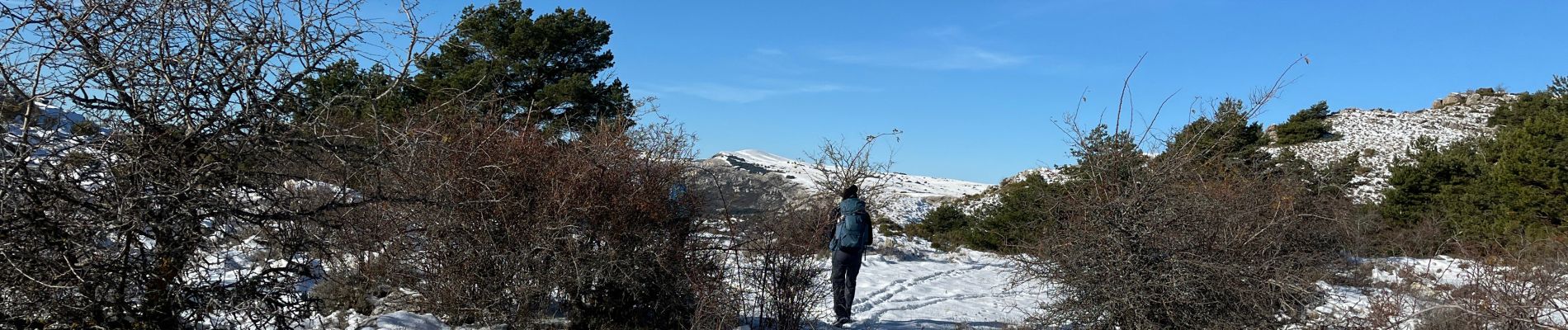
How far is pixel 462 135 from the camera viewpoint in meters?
5.61

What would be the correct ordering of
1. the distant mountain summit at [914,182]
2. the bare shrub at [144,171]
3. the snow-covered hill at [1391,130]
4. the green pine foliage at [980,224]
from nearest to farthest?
the bare shrub at [144,171] < the green pine foliage at [980,224] < the snow-covered hill at [1391,130] < the distant mountain summit at [914,182]

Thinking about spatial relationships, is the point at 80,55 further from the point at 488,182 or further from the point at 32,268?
the point at 488,182

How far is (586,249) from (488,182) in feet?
2.37

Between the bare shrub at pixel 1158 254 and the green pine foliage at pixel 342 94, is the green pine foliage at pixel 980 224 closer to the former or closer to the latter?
the bare shrub at pixel 1158 254

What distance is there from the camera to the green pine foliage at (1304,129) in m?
38.2

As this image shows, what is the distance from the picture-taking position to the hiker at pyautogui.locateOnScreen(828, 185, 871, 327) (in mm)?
7035

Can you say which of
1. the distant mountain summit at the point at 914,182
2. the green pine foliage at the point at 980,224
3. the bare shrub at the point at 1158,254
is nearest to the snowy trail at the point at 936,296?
the bare shrub at the point at 1158,254

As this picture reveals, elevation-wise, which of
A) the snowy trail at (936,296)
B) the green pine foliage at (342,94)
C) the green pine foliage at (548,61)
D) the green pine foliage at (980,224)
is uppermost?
the green pine foliage at (548,61)

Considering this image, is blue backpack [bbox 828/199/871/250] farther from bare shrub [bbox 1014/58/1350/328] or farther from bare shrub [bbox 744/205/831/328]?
bare shrub [bbox 1014/58/1350/328]

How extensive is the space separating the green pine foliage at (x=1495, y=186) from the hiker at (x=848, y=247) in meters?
12.6

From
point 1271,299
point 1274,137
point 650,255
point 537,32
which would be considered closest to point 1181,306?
point 1271,299

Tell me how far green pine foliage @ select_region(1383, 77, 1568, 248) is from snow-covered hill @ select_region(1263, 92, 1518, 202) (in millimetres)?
12020

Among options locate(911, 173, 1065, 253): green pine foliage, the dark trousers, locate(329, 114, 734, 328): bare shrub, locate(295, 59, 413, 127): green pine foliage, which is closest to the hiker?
the dark trousers

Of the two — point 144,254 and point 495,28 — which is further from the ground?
point 495,28
